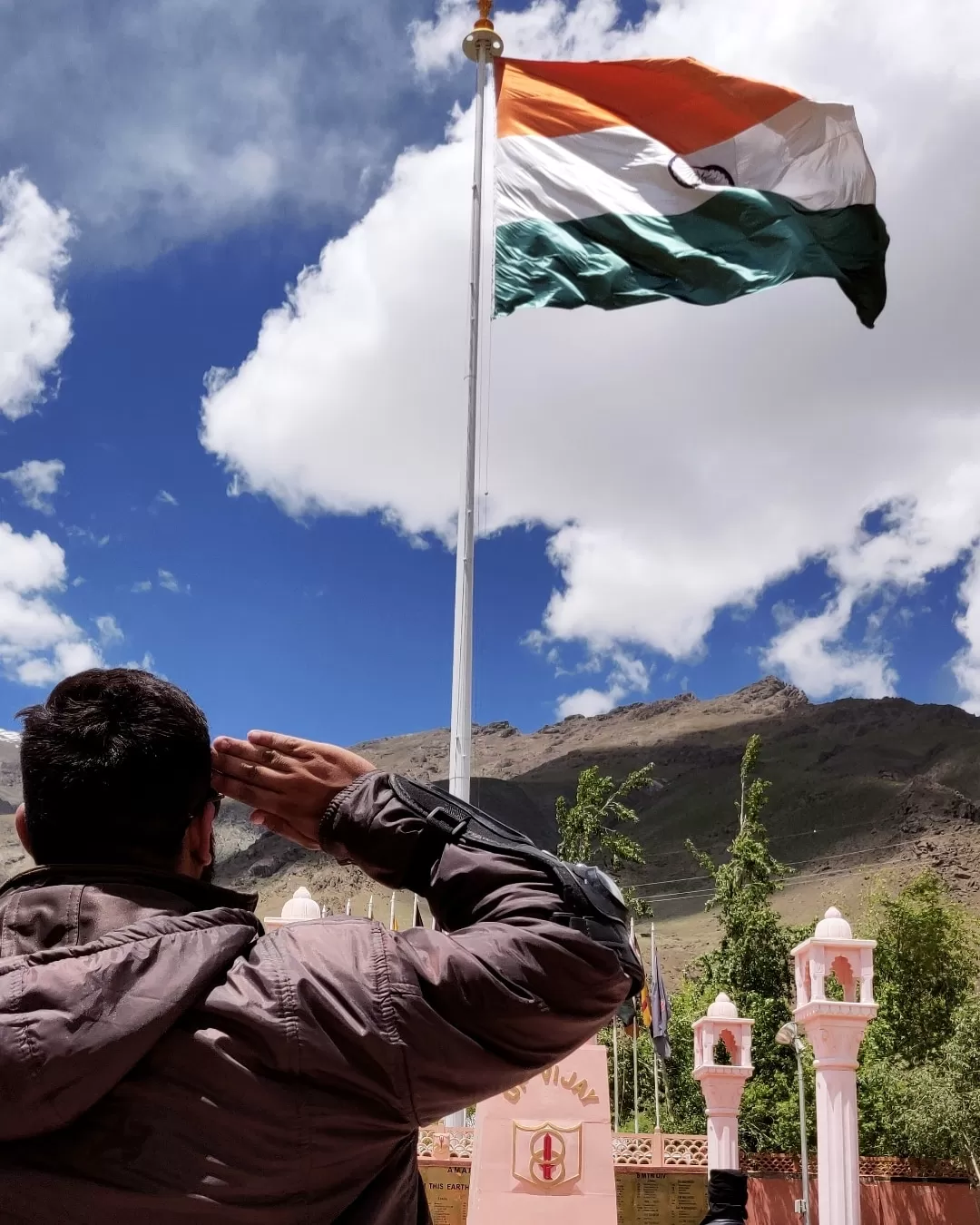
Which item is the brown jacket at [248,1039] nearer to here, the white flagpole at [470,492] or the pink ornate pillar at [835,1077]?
the white flagpole at [470,492]

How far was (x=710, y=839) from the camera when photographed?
10012cm

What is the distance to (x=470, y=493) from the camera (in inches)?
353

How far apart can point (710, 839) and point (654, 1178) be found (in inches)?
3388

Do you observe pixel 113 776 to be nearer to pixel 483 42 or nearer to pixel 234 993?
pixel 234 993

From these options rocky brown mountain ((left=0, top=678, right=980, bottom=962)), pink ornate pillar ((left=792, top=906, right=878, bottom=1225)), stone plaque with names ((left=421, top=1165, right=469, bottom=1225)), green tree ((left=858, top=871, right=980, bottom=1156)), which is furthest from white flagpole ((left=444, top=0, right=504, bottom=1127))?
rocky brown mountain ((left=0, top=678, right=980, bottom=962))

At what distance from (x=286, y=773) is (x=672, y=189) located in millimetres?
8584

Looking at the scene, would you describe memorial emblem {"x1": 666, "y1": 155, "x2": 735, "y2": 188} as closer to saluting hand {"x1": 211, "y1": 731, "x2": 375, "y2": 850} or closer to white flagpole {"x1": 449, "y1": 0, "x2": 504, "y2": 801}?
white flagpole {"x1": 449, "y1": 0, "x2": 504, "y2": 801}

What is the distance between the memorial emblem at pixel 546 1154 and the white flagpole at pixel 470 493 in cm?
246

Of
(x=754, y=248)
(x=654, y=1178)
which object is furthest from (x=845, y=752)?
(x=754, y=248)

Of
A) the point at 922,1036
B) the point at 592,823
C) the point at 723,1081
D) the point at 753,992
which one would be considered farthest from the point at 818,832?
the point at 723,1081

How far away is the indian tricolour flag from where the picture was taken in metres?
8.68

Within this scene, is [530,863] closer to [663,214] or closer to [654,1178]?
[663,214]

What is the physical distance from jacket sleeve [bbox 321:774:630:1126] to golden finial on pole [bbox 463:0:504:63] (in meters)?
9.75

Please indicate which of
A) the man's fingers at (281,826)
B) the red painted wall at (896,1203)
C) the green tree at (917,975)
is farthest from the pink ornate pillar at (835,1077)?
the green tree at (917,975)
